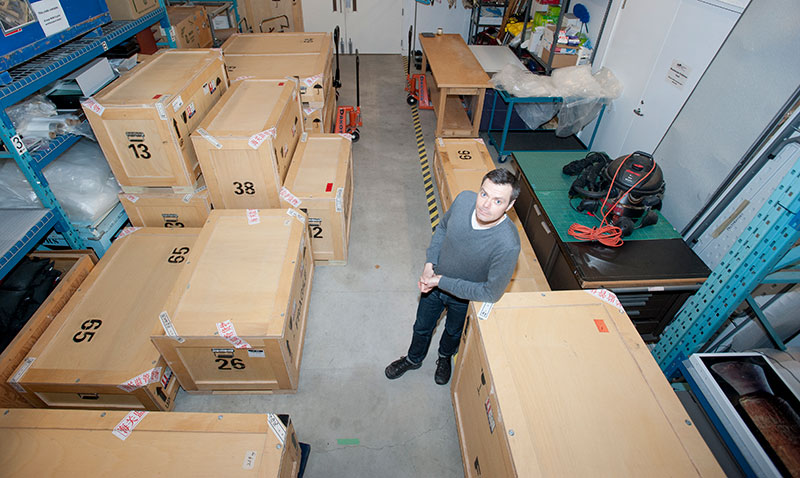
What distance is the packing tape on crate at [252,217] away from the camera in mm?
3080

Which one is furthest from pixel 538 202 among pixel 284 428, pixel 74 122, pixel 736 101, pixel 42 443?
pixel 74 122

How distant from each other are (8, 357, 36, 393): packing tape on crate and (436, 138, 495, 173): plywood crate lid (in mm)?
3926

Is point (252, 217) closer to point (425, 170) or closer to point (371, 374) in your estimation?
point (371, 374)

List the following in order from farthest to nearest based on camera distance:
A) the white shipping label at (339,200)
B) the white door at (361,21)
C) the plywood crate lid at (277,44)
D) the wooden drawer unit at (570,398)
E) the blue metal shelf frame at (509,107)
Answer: the white door at (361,21) < the plywood crate lid at (277,44) < the blue metal shelf frame at (509,107) < the white shipping label at (339,200) < the wooden drawer unit at (570,398)

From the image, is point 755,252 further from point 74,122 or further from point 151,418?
point 74,122

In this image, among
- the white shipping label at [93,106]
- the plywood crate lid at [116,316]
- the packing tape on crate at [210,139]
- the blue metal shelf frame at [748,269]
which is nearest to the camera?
the blue metal shelf frame at [748,269]

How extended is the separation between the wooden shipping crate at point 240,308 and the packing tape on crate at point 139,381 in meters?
0.13

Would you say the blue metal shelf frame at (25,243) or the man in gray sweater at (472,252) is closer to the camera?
the man in gray sweater at (472,252)

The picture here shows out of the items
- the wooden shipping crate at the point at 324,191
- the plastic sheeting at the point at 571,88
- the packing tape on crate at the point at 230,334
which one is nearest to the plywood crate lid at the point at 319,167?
the wooden shipping crate at the point at 324,191

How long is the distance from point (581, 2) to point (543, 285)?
4722 millimetres

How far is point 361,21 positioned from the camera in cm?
875

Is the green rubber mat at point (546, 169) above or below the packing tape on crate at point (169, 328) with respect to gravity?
above

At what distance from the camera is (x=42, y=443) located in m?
1.87

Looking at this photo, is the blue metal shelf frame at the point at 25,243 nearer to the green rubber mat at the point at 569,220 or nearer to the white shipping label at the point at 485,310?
the white shipping label at the point at 485,310
